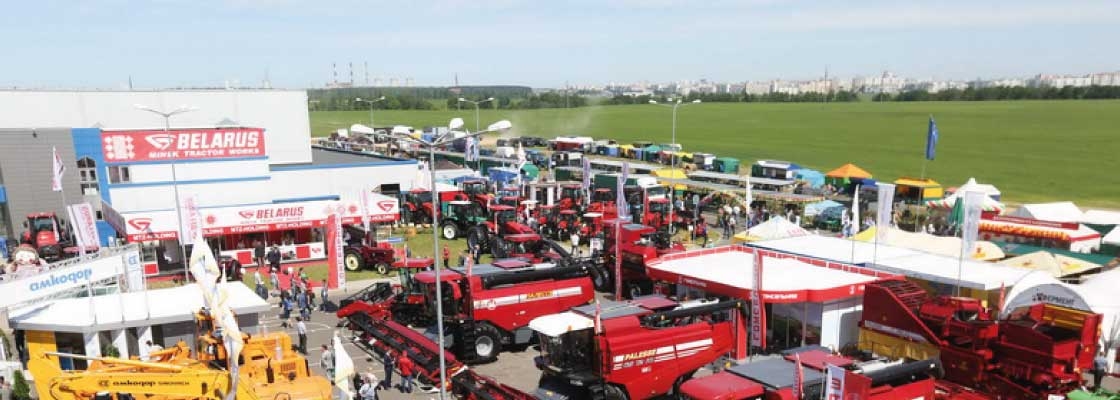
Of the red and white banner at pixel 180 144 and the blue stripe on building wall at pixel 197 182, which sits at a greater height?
the red and white banner at pixel 180 144

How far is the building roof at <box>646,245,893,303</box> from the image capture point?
51.3 feet

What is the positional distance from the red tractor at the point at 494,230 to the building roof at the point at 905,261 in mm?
8948

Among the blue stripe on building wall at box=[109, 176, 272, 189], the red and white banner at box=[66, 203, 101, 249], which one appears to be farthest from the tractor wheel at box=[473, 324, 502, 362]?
the blue stripe on building wall at box=[109, 176, 272, 189]

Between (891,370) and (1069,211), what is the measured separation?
21920 millimetres

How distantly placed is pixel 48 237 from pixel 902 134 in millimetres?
92348

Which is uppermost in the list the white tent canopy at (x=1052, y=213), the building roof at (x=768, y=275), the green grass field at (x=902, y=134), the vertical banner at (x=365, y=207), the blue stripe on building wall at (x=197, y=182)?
the blue stripe on building wall at (x=197, y=182)

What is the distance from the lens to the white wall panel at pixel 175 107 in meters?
37.9

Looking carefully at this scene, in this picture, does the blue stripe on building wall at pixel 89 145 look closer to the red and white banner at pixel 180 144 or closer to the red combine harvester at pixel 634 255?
the red and white banner at pixel 180 144

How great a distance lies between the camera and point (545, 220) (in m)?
30.7

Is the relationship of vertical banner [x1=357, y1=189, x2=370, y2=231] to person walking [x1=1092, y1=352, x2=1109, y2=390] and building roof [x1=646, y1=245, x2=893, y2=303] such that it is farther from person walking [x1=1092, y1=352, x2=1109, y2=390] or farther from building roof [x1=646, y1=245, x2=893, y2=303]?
person walking [x1=1092, y1=352, x2=1109, y2=390]

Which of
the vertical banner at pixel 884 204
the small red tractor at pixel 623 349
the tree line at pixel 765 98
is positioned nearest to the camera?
the small red tractor at pixel 623 349

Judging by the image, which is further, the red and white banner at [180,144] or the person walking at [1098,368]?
the red and white banner at [180,144]

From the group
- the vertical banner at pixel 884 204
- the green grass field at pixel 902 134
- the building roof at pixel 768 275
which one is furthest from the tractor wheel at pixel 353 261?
the green grass field at pixel 902 134

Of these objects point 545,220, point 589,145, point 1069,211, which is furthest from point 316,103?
point 1069,211
